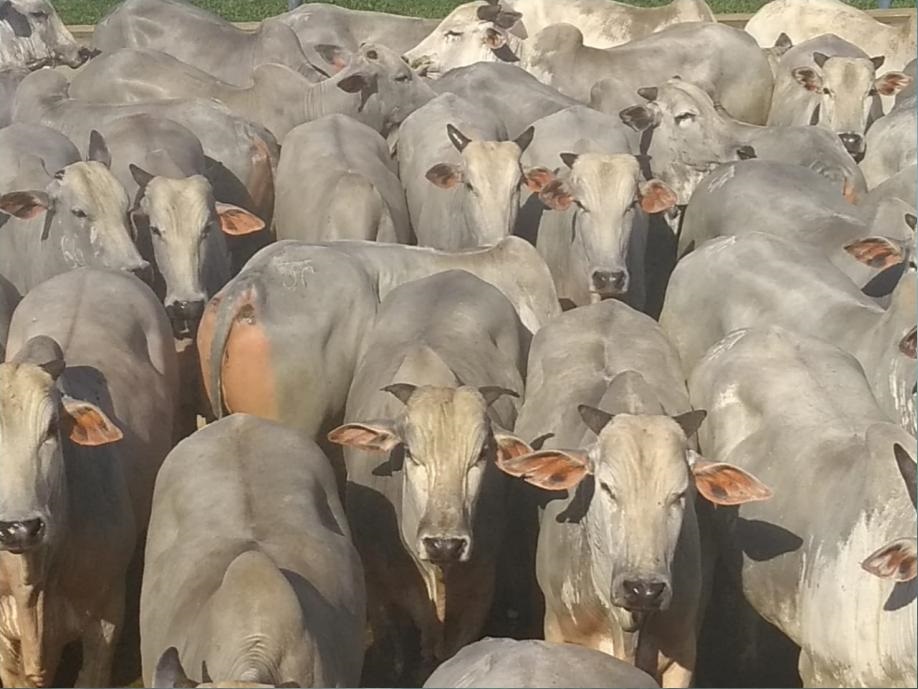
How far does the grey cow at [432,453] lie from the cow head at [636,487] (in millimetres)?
288

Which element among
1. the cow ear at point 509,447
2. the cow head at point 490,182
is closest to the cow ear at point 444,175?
the cow head at point 490,182

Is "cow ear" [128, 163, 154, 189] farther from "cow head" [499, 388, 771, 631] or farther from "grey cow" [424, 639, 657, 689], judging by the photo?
"grey cow" [424, 639, 657, 689]

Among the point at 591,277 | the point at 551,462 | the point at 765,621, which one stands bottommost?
the point at 765,621

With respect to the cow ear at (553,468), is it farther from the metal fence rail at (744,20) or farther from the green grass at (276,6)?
the green grass at (276,6)

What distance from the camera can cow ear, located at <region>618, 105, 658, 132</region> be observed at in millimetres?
11141

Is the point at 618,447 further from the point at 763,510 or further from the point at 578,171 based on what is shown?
the point at 578,171

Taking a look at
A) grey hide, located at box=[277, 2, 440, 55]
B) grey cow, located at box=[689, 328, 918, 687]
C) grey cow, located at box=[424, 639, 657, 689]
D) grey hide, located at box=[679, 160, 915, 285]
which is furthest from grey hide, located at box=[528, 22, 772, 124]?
grey cow, located at box=[424, 639, 657, 689]

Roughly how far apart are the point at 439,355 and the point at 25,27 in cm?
775

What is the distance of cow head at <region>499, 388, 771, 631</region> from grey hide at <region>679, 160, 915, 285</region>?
2.98 metres

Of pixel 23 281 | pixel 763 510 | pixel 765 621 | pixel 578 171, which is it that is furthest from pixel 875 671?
pixel 23 281

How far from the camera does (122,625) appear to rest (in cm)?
705

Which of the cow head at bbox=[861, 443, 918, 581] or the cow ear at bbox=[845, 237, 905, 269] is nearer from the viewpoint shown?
the cow head at bbox=[861, 443, 918, 581]

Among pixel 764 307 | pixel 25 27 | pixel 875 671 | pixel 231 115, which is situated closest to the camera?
pixel 875 671

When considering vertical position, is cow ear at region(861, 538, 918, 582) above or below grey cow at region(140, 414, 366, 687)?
above
